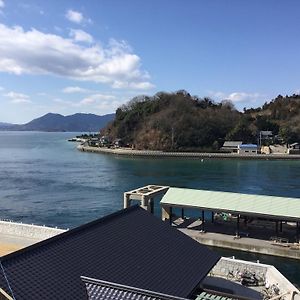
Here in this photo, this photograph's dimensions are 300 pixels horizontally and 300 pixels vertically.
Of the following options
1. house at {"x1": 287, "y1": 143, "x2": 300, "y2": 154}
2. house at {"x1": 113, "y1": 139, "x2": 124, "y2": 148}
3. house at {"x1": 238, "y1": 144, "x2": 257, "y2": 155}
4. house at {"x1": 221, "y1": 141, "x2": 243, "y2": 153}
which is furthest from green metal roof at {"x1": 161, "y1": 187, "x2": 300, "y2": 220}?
house at {"x1": 113, "y1": 139, "x2": 124, "y2": 148}

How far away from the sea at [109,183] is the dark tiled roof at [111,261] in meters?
9.77

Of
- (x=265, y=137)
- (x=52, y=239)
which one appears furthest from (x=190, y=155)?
(x=52, y=239)

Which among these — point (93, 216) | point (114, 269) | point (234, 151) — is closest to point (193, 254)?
point (114, 269)

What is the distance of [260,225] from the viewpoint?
84.2 ft

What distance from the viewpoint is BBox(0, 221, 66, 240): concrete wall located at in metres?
20.3

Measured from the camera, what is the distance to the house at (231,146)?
3643 inches

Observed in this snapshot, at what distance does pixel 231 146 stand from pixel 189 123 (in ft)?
45.7

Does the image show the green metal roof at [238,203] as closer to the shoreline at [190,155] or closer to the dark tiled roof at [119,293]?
the dark tiled roof at [119,293]

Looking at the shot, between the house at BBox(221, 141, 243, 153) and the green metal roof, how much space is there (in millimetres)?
68645

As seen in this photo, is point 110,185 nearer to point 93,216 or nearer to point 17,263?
point 93,216

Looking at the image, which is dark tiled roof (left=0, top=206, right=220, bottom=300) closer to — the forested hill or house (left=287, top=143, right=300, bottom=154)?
house (left=287, top=143, right=300, bottom=154)

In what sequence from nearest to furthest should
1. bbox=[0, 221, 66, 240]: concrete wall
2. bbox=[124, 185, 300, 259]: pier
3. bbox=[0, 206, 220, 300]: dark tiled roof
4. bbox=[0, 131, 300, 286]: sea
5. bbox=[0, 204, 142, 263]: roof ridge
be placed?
bbox=[0, 206, 220, 300]: dark tiled roof, bbox=[0, 204, 142, 263]: roof ridge, bbox=[0, 221, 66, 240]: concrete wall, bbox=[124, 185, 300, 259]: pier, bbox=[0, 131, 300, 286]: sea

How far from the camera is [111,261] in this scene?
33.6 feet

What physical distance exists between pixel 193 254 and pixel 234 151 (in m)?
82.2
